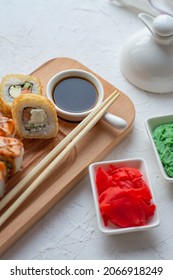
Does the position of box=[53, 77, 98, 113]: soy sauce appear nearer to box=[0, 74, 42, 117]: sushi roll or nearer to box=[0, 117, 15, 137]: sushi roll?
box=[0, 74, 42, 117]: sushi roll

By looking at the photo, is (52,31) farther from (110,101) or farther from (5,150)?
(5,150)

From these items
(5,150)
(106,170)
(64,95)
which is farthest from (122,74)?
(5,150)

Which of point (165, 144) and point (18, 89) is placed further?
point (18, 89)

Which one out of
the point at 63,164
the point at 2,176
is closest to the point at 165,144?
the point at 63,164

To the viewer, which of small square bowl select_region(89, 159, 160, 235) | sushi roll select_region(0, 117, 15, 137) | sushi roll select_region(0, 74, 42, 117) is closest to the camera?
small square bowl select_region(89, 159, 160, 235)

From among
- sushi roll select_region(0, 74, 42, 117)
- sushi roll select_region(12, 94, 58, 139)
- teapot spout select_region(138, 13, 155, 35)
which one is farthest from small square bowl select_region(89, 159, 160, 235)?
teapot spout select_region(138, 13, 155, 35)

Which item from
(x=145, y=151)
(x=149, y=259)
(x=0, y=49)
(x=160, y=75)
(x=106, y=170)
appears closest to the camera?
(x=149, y=259)

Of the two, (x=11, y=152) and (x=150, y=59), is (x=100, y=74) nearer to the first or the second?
(x=150, y=59)
